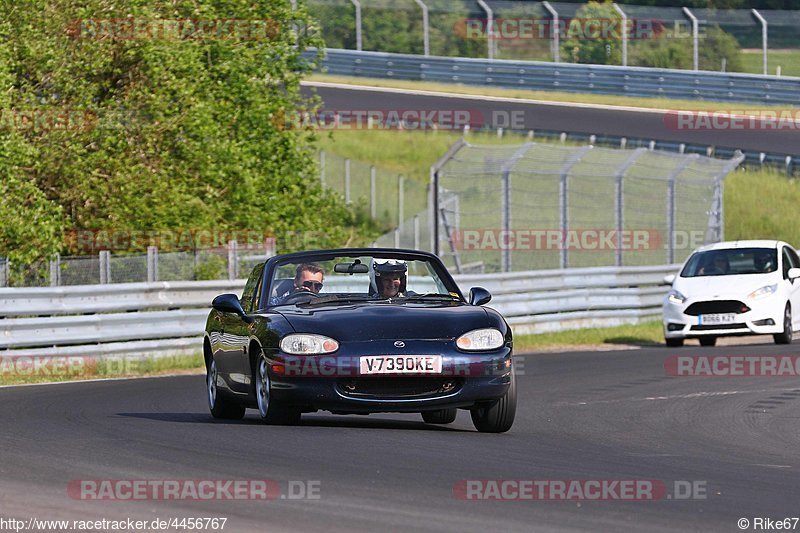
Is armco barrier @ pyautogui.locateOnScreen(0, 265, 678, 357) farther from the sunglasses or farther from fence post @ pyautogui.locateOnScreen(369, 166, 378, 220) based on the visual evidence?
fence post @ pyautogui.locateOnScreen(369, 166, 378, 220)

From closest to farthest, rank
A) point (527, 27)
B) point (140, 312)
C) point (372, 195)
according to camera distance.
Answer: point (140, 312), point (372, 195), point (527, 27)

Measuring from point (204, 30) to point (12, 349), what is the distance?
9920mm

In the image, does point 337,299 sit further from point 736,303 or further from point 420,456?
point 736,303

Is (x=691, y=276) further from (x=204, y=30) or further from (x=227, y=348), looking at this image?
(x=227, y=348)

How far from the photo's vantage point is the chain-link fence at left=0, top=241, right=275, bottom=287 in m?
19.7

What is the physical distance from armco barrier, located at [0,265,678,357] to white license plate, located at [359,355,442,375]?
28.3 ft

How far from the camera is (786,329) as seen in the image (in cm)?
2205

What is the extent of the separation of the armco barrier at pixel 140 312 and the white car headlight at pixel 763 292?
147 inches

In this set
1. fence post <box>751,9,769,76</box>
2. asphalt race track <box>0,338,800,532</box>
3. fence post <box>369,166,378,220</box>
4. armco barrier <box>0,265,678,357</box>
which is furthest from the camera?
fence post <box>751,9,769,76</box>

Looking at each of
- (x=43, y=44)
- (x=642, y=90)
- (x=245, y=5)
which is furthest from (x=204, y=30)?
(x=642, y=90)

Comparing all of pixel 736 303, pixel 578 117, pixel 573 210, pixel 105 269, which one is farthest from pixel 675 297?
pixel 578 117

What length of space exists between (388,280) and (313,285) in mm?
587

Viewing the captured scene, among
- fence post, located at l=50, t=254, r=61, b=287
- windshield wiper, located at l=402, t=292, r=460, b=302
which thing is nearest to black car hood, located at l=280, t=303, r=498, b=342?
windshield wiper, located at l=402, t=292, r=460, b=302

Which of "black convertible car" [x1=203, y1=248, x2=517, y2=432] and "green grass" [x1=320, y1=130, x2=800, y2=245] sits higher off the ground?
"black convertible car" [x1=203, y1=248, x2=517, y2=432]
